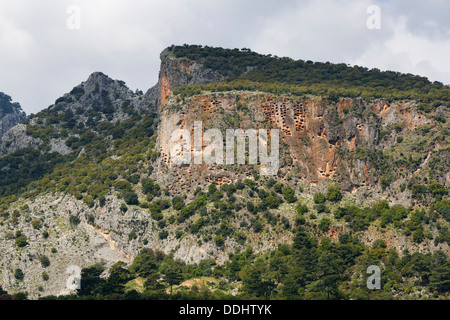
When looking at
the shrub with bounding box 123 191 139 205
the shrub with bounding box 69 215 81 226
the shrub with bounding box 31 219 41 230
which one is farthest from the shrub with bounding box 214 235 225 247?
the shrub with bounding box 31 219 41 230

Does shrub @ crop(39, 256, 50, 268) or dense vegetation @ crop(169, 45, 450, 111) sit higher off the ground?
dense vegetation @ crop(169, 45, 450, 111)

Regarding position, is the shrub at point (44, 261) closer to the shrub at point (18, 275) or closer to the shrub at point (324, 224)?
the shrub at point (18, 275)

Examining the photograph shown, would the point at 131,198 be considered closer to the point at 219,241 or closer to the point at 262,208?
the point at 219,241

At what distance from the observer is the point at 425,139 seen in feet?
527

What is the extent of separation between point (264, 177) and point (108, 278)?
41.0 m

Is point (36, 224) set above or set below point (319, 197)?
below

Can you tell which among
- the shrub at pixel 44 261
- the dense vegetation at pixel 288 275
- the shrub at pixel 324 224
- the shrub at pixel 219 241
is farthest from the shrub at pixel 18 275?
the shrub at pixel 324 224

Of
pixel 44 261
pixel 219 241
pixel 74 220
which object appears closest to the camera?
pixel 219 241

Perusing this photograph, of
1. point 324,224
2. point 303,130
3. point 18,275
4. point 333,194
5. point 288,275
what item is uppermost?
point 303,130

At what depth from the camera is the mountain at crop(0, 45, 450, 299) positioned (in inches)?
5315

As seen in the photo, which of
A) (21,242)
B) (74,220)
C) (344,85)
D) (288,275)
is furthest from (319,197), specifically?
(21,242)

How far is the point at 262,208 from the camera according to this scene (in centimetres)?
15325

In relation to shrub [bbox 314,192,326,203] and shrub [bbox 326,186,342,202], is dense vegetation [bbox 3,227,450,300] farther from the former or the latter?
shrub [bbox 326,186,342,202]
